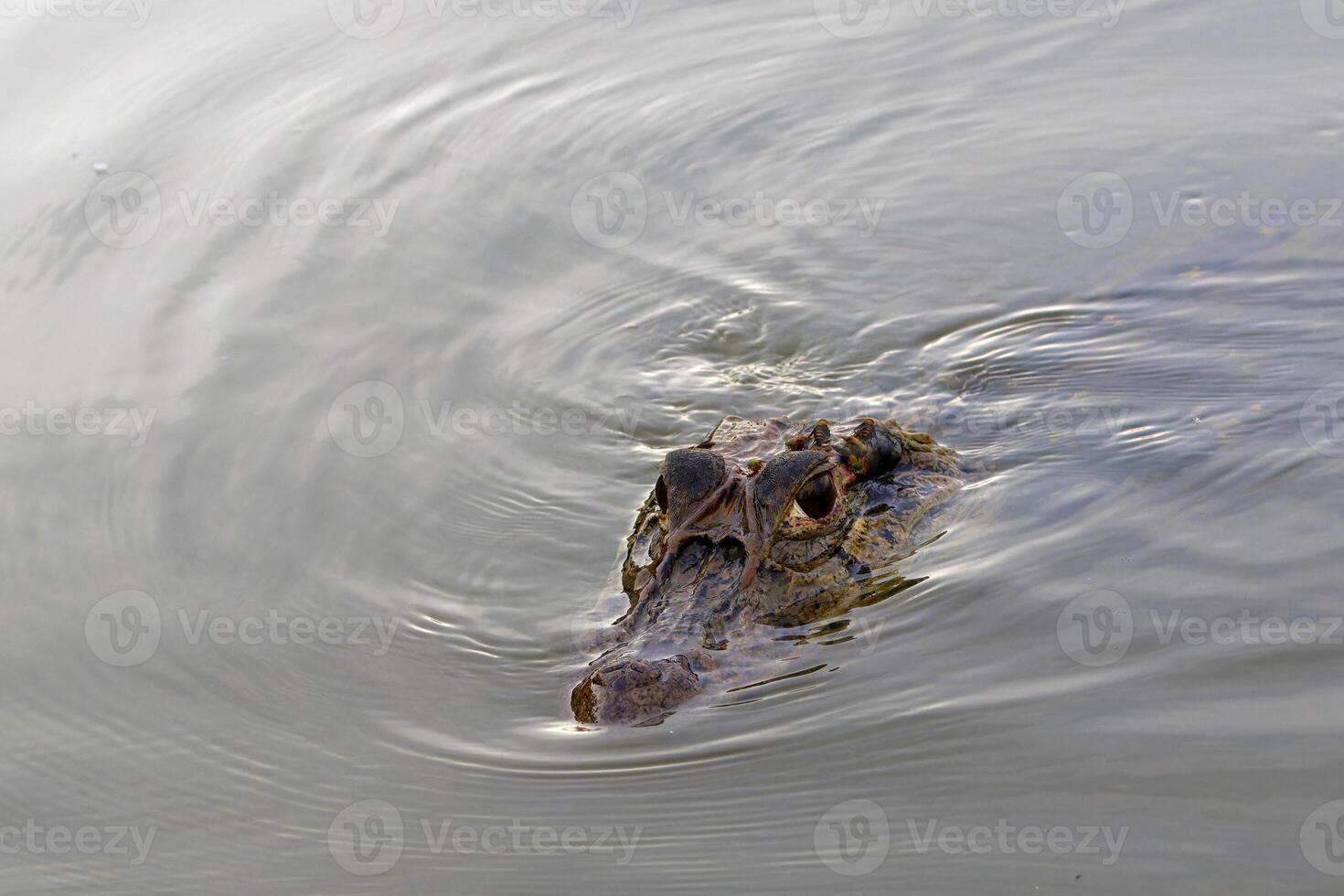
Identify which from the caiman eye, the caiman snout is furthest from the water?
the caiman eye

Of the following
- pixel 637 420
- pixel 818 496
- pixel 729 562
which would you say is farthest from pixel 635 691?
pixel 637 420

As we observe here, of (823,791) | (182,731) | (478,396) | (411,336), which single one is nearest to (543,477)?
(478,396)

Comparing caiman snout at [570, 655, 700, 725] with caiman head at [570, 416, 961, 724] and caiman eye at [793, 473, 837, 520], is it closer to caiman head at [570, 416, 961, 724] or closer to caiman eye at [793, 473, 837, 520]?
caiman head at [570, 416, 961, 724]

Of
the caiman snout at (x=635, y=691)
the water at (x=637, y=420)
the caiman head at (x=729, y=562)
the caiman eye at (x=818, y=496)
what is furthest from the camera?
the caiman eye at (x=818, y=496)

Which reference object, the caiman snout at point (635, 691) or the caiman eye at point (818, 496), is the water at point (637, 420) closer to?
the caiman snout at point (635, 691)

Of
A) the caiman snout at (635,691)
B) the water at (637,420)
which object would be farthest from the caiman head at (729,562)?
the water at (637,420)

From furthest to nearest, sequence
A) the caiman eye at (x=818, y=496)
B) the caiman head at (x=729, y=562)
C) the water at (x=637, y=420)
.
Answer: the caiman eye at (x=818, y=496), the caiman head at (x=729, y=562), the water at (x=637, y=420)

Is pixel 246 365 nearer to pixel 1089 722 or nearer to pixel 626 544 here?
pixel 626 544

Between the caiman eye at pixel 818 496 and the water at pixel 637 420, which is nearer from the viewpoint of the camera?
the water at pixel 637 420

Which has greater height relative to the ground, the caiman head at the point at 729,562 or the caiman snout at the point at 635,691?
the caiman head at the point at 729,562
